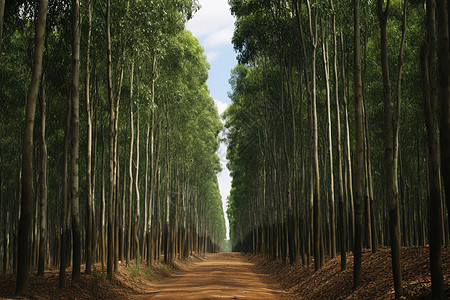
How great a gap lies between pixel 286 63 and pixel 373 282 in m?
16.6

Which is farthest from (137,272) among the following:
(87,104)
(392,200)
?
(392,200)

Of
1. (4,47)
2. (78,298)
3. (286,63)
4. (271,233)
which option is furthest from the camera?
(271,233)

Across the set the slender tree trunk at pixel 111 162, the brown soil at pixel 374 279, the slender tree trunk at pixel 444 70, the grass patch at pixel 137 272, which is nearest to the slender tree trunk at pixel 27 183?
the slender tree trunk at pixel 111 162

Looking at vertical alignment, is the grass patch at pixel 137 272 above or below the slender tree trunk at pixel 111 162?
below

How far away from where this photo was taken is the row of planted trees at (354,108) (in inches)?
374

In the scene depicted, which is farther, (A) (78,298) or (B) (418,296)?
(A) (78,298)

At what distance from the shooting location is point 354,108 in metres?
19.2

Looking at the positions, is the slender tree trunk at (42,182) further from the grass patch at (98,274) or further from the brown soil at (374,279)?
the brown soil at (374,279)

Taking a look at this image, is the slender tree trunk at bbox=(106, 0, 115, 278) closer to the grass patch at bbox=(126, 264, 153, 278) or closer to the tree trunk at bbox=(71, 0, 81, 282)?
the grass patch at bbox=(126, 264, 153, 278)

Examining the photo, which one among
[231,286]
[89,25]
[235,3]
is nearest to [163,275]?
[231,286]

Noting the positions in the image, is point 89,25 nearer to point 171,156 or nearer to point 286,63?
point 286,63

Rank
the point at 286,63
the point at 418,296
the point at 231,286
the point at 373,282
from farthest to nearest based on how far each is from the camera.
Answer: the point at 286,63
the point at 231,286
the point at 373,282
the point at 418,296

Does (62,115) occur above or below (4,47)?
below

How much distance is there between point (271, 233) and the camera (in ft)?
120
